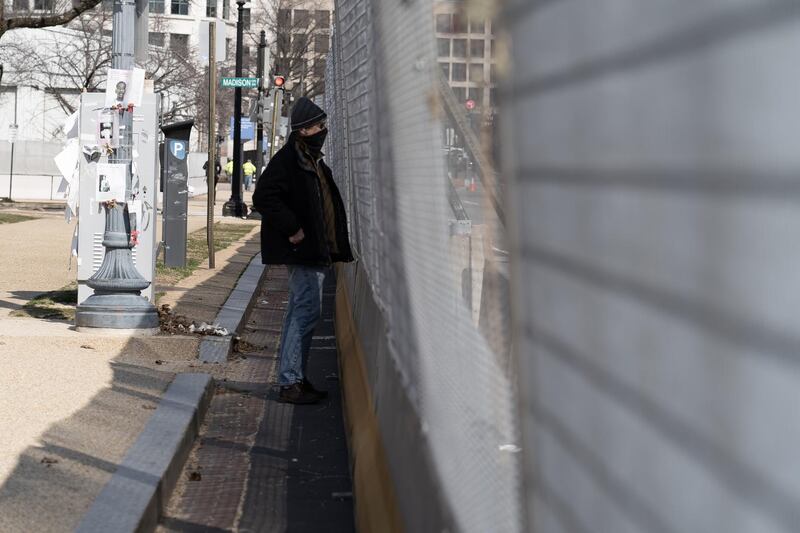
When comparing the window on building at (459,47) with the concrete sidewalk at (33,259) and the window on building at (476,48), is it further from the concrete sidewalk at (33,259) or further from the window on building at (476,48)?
the concrete sidewalk at (33,259)

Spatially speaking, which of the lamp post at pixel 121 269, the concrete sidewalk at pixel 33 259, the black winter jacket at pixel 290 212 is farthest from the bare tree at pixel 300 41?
the black winter jacket at pixel 290 212

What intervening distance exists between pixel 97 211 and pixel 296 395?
418cm

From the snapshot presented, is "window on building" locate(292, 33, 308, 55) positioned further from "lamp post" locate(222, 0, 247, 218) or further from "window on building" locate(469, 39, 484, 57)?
"window on building" locate(469, 39, 484, 57)

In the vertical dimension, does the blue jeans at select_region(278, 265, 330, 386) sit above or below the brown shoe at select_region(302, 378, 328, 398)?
above

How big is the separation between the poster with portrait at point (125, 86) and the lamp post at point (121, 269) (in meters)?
0.08

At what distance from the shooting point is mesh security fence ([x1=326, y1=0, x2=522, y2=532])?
2.45 meters

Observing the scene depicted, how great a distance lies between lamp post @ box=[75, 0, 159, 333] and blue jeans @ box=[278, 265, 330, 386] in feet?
8.12

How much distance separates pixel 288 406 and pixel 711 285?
7154mm

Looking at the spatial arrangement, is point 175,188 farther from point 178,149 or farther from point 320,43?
point 320,43

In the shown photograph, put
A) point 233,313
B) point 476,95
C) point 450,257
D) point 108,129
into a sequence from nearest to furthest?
point 476,95 → point 450,257 → point 108,129 → point 233,313

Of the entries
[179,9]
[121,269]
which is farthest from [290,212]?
[179,9]

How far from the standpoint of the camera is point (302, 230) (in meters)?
7.96

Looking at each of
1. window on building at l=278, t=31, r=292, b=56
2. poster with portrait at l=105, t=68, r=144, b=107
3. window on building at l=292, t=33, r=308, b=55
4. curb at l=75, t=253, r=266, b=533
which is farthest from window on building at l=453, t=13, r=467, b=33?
window on building at l=278, t=31, r=292, b=56

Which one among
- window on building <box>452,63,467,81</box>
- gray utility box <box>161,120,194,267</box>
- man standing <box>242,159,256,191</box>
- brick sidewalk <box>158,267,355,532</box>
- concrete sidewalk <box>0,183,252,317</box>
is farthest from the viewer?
man standing <box>242,159,256,191</box>
